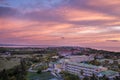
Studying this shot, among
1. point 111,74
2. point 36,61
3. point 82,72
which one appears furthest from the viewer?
point 36,61

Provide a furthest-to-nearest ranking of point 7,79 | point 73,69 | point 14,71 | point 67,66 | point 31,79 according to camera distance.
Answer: point 67,66 → point 73,69 → point 31,79 → point 14,71 → point 7,79

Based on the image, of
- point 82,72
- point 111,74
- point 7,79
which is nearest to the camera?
point 7,79

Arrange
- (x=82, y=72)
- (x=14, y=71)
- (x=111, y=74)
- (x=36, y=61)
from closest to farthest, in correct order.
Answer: (x=14, y=71) < (x=111, y=74) < (x=82, y=72) < (x=36, y=61)

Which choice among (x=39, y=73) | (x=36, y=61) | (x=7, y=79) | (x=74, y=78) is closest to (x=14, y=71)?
(x=7, y=79)

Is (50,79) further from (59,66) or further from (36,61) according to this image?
(36,61)

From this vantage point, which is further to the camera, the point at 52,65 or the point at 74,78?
the point at 52,65

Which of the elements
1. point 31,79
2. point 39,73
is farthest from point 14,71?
point 39,73

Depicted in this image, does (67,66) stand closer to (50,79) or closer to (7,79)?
(50,79)

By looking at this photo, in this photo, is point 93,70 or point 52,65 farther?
point 52,65
